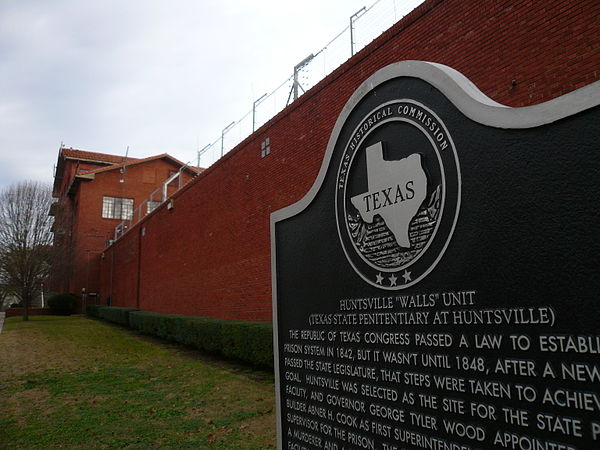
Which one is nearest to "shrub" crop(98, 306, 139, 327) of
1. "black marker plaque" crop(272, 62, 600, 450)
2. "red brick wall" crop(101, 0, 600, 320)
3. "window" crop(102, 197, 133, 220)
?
"red brick wall" crop(101, 0, 600, 320)

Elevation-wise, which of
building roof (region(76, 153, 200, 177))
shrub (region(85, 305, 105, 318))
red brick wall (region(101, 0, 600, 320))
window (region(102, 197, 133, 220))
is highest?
building roof (region(76, 153, 200, 177))

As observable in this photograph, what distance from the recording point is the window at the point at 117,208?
3547 cm

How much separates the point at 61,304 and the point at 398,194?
34.8m

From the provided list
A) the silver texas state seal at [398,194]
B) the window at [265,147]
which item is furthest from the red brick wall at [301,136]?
the silver texas state seal at [398,194]

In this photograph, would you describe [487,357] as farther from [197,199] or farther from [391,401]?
[197,199]

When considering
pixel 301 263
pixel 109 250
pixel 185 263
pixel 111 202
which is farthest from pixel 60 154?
pixel 301 263

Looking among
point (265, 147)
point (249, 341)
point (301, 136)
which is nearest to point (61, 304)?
point (265, 147)

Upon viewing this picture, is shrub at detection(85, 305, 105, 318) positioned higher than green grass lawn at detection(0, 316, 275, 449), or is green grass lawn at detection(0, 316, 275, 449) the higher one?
shrub at detection(85, 305, 105, 318)

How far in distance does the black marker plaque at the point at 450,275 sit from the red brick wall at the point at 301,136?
4157mm

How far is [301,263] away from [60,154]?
44794 millimetres

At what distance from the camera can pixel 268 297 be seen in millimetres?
11031

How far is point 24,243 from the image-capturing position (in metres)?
25.0

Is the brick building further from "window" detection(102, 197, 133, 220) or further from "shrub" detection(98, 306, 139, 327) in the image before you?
"shrub" detection(98, 306, 139, 327)

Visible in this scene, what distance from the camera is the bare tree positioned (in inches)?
966
